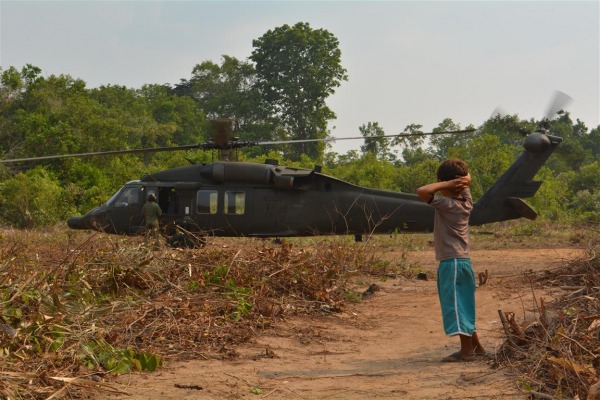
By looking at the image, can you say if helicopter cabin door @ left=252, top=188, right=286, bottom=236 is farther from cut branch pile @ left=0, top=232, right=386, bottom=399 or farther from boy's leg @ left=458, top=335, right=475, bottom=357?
boy's leg @ left=458, top=335, right=475, bottom=357

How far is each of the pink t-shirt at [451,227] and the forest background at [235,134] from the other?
771 cm

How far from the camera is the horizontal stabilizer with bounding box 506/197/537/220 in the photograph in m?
15.4

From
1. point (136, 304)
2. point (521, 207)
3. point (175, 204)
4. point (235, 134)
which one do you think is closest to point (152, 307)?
point (136, 304)

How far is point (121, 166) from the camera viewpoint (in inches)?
1275

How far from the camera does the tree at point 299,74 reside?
177ft

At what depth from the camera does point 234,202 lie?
15.8 metres

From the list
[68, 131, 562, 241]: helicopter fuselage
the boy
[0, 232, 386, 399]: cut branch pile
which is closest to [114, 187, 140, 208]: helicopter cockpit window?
[68, 131, 562, 241]: helicopter fuselage

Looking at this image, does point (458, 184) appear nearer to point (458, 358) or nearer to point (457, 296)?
point (457, 296)

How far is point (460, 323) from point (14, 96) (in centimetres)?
3750

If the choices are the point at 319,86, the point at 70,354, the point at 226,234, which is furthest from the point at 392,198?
the point at 319,86

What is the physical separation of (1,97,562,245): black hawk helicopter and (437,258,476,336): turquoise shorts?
8569 mm

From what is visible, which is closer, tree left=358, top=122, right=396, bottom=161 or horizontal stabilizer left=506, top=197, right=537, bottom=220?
horizontal stabilizer left=506, top=197, right=537, bottom=220

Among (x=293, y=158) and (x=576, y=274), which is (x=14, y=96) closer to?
(x=293, y=158)

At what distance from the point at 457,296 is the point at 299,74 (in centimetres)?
4996
